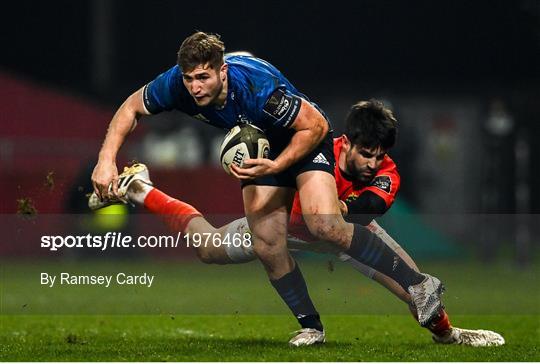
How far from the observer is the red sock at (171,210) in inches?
380

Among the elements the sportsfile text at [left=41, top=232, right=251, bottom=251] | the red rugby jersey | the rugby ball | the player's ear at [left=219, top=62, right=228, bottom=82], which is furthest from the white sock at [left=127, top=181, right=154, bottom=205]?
the player's ear at [left=219, top=62, right=228, bottom=82]

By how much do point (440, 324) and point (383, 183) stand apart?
1146 mm

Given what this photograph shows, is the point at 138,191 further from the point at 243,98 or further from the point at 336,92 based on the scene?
the point at 336,92

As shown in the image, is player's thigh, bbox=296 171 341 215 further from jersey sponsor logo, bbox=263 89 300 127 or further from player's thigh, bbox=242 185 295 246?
jersey sponsor logo, bbox=263 89 300 127

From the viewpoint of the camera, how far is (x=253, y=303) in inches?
444

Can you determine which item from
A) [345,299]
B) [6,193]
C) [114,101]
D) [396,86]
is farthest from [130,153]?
[345,299]

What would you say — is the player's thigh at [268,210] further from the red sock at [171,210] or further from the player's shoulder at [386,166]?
the player's shoulder at [386,166]

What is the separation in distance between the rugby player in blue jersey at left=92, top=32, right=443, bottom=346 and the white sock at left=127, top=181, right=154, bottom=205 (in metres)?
1.06

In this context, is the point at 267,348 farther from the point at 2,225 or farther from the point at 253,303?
the point at 2,225

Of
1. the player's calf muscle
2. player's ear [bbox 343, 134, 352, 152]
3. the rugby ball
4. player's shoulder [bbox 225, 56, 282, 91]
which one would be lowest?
the player's calf muscle

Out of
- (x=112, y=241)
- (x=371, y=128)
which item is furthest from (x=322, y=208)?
(x=112, y=241)

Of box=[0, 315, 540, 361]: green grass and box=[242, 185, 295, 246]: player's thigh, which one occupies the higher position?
box=[242, 185, 295, 246]: player's thigh

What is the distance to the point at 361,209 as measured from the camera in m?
9.27

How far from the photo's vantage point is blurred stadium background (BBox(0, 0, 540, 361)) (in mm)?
17297
